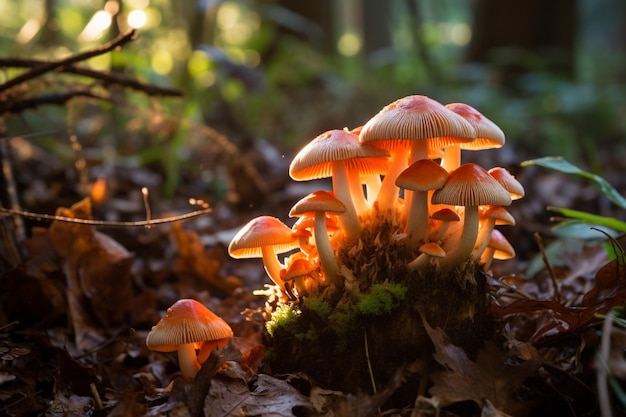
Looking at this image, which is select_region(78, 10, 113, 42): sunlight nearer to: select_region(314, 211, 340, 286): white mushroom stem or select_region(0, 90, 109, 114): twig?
select_region(0, 90, 109, 114): twig

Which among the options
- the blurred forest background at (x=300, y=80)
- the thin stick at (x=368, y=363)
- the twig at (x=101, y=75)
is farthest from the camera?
the blurred forest background at (x=300, y=80)

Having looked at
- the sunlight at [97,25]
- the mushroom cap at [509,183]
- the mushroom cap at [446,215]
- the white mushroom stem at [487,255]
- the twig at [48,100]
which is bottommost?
the white mushroom stem at [487,255]

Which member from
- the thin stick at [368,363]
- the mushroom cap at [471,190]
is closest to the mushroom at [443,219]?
the mushroom cap at [471,190]

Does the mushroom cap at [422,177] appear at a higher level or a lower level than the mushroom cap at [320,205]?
higher

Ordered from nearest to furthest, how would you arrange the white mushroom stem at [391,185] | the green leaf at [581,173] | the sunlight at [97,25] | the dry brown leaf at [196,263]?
1. the white mushroom stem at [391,185]
2. the green leaf at [581,173]
3. the dry brown leaf at [196,263]
4. the sunlight at [97,25]

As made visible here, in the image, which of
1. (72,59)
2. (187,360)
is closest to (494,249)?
(187,360)

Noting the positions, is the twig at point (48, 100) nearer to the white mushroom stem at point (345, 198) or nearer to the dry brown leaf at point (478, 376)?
the white mushroom stem at point (345, 198)

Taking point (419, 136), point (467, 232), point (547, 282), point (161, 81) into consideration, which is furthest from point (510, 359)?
point (161, 81)

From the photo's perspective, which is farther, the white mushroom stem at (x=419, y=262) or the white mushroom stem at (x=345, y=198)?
the white mushroom stem at (x=345, y=198)
